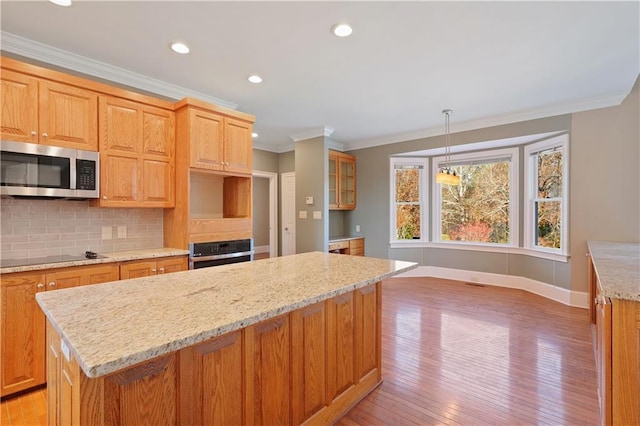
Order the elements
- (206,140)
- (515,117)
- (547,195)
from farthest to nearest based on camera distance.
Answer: (547,195) → (515,117) → (206,140)

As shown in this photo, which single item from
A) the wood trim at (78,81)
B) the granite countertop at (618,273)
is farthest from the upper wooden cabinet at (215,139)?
the granite countertop at (618,273)

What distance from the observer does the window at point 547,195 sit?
418cm

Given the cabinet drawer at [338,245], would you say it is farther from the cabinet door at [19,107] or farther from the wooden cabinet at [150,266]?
the cabinet door at [19,107]

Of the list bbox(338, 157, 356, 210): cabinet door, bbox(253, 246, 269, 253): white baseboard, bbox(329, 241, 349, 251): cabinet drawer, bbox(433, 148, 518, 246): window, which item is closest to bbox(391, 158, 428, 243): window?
bbox(433, 148, 518, 246): window

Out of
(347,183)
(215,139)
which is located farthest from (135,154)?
(347,183)

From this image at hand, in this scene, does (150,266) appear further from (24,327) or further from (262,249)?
(262,249)

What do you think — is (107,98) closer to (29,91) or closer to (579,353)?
(29,91)

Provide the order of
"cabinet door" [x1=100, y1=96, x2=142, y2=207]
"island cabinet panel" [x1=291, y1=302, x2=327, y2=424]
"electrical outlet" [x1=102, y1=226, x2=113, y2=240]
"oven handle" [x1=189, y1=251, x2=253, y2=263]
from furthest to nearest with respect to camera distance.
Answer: "oven handle" [x1=189, y1=251, x2=253, y2=263], "electrical outlet" [x1=102, y1=226, x2=113, y2=240], "cabinet door" [x1=100, y1=96, x2=142, y2=207], "island cabinet panel" [x1=291, y1=302, x2=327, y2=424]

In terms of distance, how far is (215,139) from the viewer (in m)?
3.35

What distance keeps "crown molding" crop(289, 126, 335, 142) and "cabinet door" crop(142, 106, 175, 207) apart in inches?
94.4

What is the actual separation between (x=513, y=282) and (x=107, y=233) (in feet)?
18.0

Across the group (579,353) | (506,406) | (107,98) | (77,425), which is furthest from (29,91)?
(579,353)

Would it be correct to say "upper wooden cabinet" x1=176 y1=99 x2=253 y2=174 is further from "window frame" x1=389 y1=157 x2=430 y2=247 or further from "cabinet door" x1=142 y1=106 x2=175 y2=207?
"window frame" x1=389 y1=157 x2=430 y2=247

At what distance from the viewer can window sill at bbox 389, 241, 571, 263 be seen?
4297 mm
